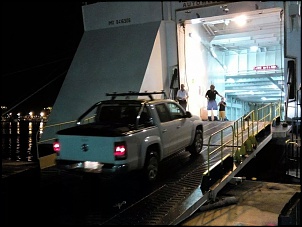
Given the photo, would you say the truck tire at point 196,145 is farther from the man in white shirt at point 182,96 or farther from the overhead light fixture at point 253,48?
the overhead light fixture at point 253,48

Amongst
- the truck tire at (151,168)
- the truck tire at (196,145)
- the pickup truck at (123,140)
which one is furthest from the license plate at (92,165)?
the truck tire at (196,145)

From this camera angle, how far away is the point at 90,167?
22.0 ft

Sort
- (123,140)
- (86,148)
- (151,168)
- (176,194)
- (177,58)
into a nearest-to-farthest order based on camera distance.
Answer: (123,140) < (86,148) < (176,194) < (151,168) < (177,58)

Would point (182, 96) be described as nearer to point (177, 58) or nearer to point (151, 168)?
point (177, 58)

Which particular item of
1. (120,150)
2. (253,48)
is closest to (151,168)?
(120,150)

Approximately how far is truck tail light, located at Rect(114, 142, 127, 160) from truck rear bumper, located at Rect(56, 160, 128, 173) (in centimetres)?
17

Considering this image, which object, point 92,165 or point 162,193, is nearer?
point 92,165

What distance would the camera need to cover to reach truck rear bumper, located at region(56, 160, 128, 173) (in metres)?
6.30

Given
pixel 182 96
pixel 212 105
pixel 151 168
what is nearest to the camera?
pixel 151 168

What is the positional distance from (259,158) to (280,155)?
2.37ft

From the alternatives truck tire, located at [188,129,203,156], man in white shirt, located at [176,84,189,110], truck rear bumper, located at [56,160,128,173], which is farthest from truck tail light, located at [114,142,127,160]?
man in white shirt, located at [176,84,189,110]

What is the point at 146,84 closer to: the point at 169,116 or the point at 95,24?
the point at 95,24

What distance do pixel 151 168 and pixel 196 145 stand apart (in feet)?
8.54

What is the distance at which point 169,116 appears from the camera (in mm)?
8172
